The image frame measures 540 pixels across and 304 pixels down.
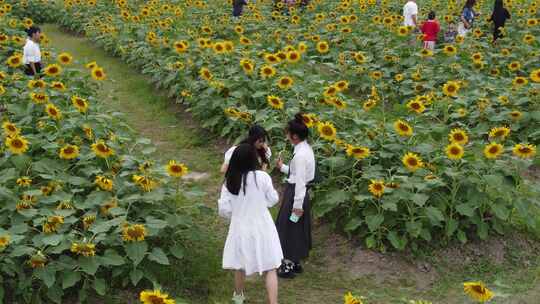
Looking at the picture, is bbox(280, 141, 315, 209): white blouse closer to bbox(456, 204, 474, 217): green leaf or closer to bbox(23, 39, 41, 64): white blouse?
bbox(456, 204, 474, 217): green leaf

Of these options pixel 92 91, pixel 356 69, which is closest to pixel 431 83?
pixel 356 69

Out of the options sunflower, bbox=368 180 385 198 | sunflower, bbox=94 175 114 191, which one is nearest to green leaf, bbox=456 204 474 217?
sunflower, bbox=368 180 385 198

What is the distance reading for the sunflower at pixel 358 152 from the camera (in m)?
5.57

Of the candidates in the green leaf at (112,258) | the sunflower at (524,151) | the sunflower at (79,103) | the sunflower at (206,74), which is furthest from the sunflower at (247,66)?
the green leaf at (112,258)

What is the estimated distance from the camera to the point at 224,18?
13352 mm

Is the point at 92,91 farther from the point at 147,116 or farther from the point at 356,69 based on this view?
the point at 356,69

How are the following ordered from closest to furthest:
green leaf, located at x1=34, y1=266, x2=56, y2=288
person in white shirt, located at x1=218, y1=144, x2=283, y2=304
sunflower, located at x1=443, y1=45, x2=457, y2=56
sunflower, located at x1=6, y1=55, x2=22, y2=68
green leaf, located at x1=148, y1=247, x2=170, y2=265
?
green leaf, located at x1=34, y1=266, x2=56, y2=288
person in white shirt, located at x1=218, y1=144, x2=283, y2=304
green leaf, located at x1=148, y1=247, x2=170, y2=265
sunflower, located at x1=6, y1=55, x2=22, y2=68
sunflower, located at x1=443, y1=45, x2=457, y2=56

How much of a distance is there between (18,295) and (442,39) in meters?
10.2

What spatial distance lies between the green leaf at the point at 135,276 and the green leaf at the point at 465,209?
8.50ft

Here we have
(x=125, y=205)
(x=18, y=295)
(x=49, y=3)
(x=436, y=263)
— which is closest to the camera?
(x=18, y=295)

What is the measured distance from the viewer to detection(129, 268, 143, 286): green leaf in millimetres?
4549

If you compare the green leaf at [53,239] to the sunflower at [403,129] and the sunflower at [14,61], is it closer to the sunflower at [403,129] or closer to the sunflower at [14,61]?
the sunflower at [403,129]

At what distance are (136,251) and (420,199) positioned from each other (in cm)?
224

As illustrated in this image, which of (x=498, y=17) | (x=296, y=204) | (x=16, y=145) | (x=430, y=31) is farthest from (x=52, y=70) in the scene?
(x=498, y=17)
